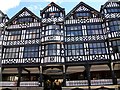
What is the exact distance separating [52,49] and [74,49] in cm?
268

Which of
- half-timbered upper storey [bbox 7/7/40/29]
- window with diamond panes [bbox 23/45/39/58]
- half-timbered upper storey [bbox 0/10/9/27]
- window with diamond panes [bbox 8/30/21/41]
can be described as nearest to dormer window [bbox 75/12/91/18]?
half-timbered upper storey [bbox 7/7/40/29]

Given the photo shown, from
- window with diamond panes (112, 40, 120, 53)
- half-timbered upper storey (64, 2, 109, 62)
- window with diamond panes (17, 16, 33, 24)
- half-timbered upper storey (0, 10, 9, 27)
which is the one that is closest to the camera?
window with diamond panes (112, 40, 120, 53)

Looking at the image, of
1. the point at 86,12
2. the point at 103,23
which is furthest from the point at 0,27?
the point at 103,23

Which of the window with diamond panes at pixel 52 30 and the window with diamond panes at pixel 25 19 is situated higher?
the window with diamond panes at pixel 25 19

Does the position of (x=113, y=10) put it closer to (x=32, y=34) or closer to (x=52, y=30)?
(x=52, y=30)

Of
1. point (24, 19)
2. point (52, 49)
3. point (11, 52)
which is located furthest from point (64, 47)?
point (24, 19)

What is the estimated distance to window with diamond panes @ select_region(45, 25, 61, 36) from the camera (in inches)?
808

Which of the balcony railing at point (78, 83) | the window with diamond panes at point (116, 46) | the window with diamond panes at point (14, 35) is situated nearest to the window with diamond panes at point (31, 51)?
the window with diamond panes at point (14, 35)

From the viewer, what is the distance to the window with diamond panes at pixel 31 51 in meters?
20.3

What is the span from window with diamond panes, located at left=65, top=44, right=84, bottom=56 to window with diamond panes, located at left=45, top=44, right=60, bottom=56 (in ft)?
3.80

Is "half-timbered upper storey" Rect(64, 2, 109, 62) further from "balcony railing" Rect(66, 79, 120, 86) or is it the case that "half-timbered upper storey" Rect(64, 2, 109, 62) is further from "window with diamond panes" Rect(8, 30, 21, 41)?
"window with diamond panes" Rect(8, 30, 21, 41)

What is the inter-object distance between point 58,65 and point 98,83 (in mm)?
4883

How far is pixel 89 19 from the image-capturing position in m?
21.3

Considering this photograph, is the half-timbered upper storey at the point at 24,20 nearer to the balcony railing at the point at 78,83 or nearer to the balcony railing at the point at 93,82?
the balcony railing at the point at 78,83
